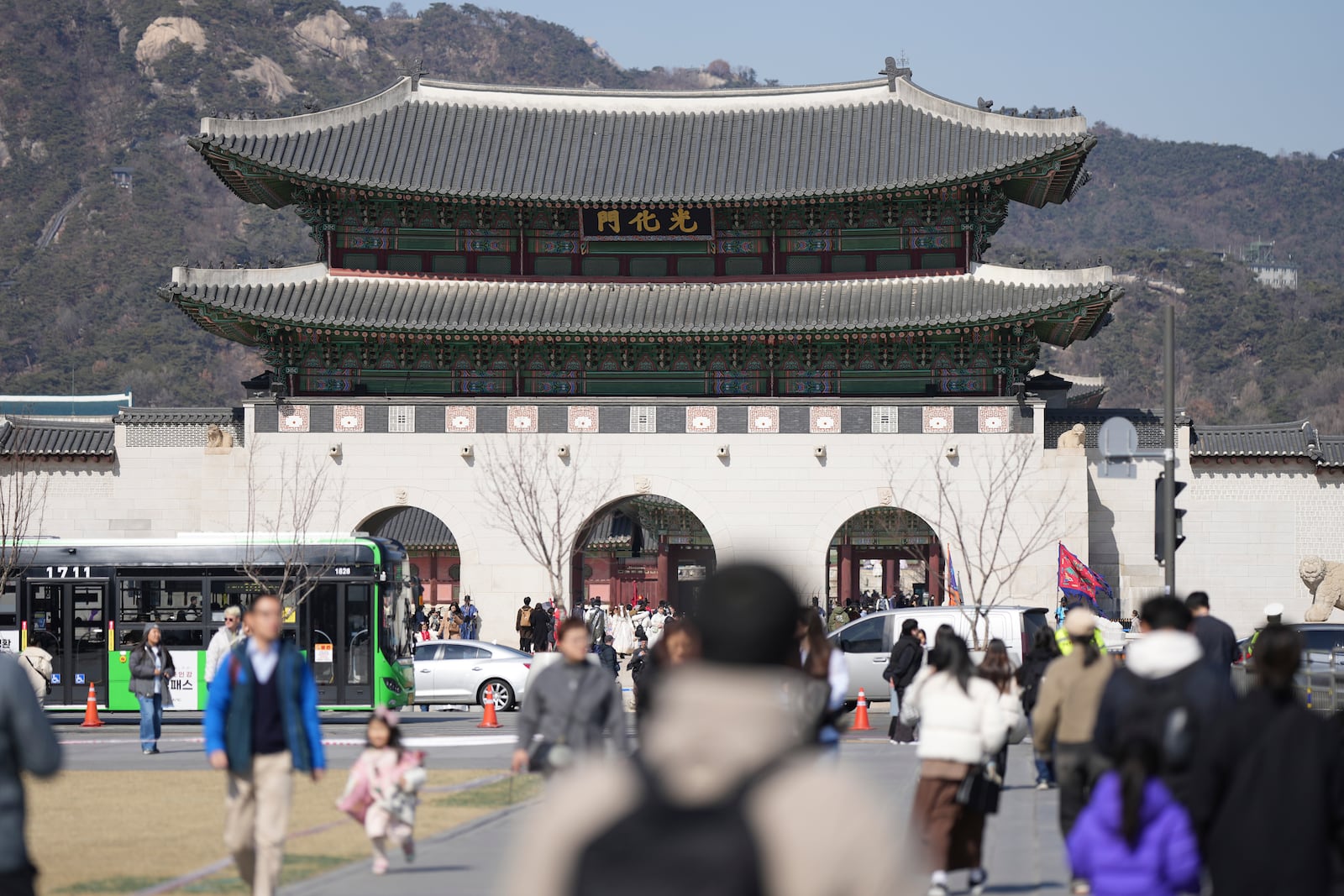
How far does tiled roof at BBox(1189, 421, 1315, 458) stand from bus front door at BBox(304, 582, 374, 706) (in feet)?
63.9

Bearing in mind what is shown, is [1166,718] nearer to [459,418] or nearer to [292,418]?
[459,418]

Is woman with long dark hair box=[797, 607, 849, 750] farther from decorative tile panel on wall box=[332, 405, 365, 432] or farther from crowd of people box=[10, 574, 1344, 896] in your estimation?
decorative tile panel on wall box=[332, 405, 365, 432]

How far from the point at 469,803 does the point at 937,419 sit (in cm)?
2234

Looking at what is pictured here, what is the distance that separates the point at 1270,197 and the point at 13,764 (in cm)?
18832

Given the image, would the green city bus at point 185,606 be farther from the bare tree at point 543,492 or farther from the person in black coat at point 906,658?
the bare tree at point 543,492

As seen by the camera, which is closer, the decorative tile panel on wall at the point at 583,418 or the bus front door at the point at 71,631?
the bus front door at the point at 71,631

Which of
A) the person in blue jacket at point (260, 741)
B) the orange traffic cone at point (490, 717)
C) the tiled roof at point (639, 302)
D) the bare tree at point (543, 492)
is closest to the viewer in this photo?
the person in blue jacket at point (260, 741)

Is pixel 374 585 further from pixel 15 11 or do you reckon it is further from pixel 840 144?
pixel 15 11

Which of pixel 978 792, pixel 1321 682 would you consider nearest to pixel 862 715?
pixel 1321 682

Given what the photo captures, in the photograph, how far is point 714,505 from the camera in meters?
37.7

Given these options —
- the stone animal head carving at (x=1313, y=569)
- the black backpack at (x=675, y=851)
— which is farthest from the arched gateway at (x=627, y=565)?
the black backpack at (x=675, y=851)

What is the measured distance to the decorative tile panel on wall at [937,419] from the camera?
123ft

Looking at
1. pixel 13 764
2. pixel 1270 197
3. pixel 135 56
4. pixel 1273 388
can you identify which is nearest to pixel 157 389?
pixel 135 56

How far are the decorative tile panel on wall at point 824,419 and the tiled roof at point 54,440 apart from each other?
14.7 metres
